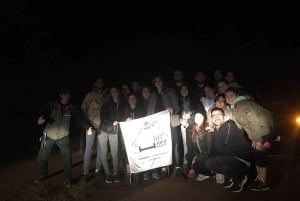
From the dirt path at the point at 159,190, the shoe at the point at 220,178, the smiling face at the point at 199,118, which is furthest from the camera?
the smiling face at the point at 199,118

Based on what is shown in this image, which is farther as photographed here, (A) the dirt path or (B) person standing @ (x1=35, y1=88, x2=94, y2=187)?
(B) person standing @ (x1=35, y1=88, x2=94, y2=187)

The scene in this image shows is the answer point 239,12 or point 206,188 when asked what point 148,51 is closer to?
point 239,12

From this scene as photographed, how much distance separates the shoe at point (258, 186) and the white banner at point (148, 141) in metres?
1.86

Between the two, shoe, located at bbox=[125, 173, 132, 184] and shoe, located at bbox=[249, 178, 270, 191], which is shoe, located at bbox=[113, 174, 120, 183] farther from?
shoe, located at bbox=[249, 178, 270, 191]

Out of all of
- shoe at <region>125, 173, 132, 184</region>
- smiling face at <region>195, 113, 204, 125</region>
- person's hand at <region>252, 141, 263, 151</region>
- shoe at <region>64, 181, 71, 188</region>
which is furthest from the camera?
shoe at <region>125, 173, 132, 184</region>

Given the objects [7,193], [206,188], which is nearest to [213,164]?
[206,188]

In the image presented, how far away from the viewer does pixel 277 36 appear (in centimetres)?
1672

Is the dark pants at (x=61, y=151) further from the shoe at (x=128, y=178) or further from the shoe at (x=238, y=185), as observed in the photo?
the shoe at (x=238, y=185)

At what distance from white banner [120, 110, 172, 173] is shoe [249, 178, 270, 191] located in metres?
1.86

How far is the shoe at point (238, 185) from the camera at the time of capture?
22.7 ft

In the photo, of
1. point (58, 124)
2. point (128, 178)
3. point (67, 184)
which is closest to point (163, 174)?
point (128, 178)

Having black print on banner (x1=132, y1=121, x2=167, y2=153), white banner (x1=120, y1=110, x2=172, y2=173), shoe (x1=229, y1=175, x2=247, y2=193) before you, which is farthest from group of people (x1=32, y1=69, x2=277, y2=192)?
black print on banner (x1=132, y1=121, x2=167, y2=153)

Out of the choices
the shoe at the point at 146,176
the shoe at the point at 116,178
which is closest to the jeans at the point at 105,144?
the shoe at the point at 116,178

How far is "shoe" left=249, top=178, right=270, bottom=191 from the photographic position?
6.84m
